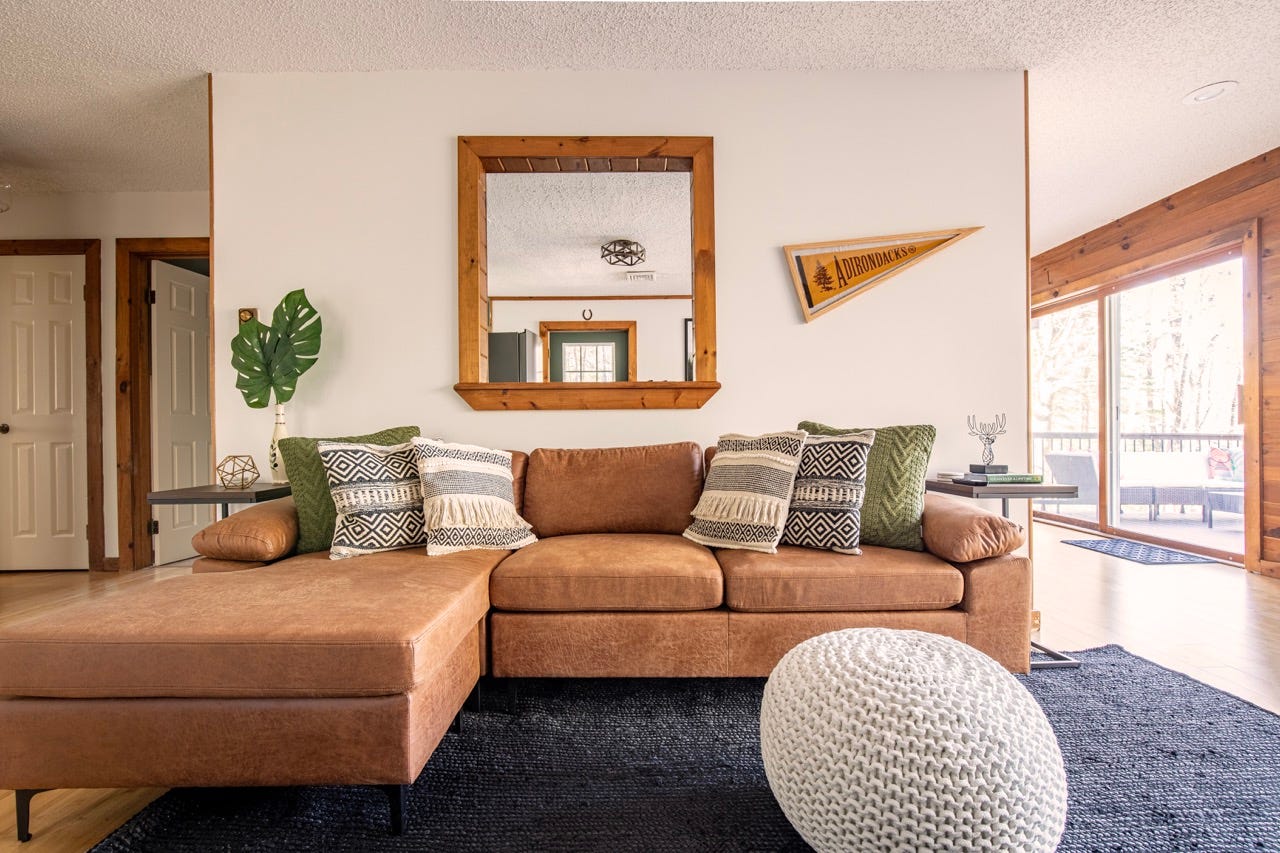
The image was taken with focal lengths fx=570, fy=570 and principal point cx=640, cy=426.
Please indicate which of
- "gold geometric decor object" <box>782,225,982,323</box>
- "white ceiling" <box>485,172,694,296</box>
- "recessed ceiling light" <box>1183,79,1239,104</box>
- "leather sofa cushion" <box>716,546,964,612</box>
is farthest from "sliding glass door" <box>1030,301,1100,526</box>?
"leather sofa cushion" <box>716,546,964,612</box>

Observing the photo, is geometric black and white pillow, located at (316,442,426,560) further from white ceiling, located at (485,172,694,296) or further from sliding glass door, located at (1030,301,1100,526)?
sliding glass door, located at (1030,301,1100,526)

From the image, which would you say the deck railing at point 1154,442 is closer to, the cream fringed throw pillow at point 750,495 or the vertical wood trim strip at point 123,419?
the cream fringed throw pillow at point 750,495

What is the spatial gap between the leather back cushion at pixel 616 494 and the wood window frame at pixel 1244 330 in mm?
3665

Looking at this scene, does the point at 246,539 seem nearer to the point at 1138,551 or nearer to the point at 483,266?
the point at 483,266

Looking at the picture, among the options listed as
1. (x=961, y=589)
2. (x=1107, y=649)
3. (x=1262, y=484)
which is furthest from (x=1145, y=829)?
(x=1262, y=484)

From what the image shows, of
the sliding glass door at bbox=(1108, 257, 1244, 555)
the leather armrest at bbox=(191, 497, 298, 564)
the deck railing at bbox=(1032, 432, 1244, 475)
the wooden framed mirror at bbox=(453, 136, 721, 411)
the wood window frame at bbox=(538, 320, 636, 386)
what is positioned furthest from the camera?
the wood window frame at bbox=(538, 320, 636, 386)

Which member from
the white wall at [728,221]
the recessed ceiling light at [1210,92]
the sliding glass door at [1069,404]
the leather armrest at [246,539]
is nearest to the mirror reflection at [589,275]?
the white wall at [728,221]

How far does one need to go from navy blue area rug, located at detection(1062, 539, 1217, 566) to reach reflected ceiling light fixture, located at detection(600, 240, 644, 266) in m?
4.05

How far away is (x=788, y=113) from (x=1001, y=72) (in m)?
0.98

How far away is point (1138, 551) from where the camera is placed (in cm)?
399

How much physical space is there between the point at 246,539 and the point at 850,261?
2615 millimetres

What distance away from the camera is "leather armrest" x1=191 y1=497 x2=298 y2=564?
1872 mm

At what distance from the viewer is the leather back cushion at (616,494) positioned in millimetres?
2287

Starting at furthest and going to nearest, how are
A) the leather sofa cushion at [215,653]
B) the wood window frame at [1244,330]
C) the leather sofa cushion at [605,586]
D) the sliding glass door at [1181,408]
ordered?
the sliding glass door at [1181,408] < the wood window frame at [1244,330] < the leather sofa cushion at [605,586] < the leather sofa cushion at [215,653]
